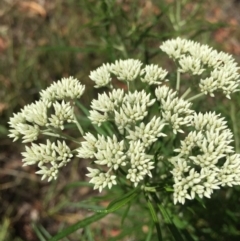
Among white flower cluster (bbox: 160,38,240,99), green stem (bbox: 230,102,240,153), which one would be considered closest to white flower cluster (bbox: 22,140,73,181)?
white flower cluster (bbox: 160,38,240,99)

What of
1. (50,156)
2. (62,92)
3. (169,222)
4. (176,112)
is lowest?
(169,222)

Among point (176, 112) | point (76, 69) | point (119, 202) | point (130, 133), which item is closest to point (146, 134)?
point (130, 133)

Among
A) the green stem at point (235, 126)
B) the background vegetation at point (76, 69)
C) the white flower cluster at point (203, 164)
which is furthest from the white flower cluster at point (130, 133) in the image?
the green stem at point (235, 126)

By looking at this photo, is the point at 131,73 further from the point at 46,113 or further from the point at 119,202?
the point at 119,202

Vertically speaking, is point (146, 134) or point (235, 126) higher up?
point (235, 126)

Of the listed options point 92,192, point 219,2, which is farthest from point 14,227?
point 219,2

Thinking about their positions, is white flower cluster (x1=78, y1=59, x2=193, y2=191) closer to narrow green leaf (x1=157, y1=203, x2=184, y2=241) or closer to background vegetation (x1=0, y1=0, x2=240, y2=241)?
narrow green leaf (x1=157, y1=203, x2=184, y2=241)

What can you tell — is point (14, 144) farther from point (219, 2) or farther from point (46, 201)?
point (219, 2)

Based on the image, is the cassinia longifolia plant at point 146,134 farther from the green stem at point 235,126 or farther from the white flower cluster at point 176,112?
the green stem at point 235,126
